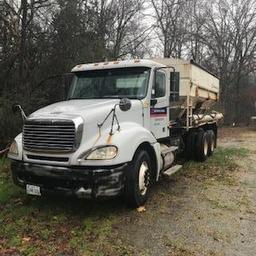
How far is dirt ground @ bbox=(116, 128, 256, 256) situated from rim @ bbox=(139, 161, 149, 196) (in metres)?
0.33

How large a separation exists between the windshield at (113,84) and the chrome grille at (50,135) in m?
1.74

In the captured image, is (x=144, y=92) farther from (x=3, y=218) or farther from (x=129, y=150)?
(x=3, y=218)

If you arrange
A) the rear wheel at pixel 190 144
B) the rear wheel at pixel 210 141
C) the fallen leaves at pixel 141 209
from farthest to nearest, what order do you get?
the rear wheel at pixel 210 141, the rear wheel at pixel 190 144, the fallen leaves at pixel 141 209

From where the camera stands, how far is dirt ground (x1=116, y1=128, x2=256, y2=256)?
5441mm

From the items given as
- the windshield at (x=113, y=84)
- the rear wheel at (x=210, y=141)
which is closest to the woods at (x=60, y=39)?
the windshield at (x=113, y=84)

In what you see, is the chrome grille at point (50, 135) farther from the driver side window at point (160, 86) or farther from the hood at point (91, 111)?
the driver side window at point (160, 86)

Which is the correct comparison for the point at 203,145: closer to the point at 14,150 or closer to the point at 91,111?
the point at 91,111

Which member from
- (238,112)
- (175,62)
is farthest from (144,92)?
(238,112)

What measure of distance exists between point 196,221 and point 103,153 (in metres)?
1.81

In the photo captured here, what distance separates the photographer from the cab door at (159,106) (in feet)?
26.6

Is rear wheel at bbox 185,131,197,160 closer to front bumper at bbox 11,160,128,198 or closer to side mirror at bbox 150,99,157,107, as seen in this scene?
side mirror at bbox 150,99,157,107

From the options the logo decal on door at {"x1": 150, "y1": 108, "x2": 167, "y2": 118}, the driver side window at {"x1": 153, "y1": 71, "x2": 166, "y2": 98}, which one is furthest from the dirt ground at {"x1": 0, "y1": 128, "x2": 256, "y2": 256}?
the driver side window at {"x1": 153, "y1": 71, "x2": 166, "y2": 98}

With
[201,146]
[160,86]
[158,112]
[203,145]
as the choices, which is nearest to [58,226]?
[158,112]

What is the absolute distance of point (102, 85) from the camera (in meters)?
8.11
